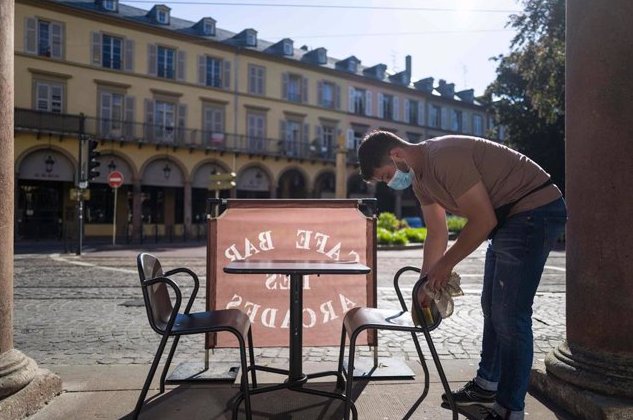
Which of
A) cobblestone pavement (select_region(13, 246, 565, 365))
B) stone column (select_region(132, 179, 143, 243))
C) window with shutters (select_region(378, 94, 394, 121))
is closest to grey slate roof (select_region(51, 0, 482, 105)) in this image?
window with shutters (select_region(378, 94, 394, 121))

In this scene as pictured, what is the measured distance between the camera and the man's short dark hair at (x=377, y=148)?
2.77m

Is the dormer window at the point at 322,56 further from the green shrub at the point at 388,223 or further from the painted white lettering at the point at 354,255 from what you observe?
the painted white lettering at the point at 354,255

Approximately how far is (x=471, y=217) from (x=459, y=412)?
123 cm

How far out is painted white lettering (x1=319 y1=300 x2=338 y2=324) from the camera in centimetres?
406

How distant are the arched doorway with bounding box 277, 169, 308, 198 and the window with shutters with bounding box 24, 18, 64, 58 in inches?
629

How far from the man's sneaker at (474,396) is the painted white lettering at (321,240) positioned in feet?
4.38

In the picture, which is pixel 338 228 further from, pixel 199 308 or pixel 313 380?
pixel 199 308

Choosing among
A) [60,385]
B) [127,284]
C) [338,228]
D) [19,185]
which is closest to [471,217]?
[338,228]

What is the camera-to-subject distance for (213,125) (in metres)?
34.2

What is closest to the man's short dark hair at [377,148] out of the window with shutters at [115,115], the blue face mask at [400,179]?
the blue face mask at [400,179]

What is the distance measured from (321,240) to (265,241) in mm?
414

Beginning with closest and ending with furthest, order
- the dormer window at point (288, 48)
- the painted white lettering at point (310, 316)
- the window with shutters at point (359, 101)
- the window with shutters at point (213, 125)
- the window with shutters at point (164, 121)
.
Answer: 1. the painted white lettering at point (310, 316)
2. the window with shutters at point (164, 121)
3. the window with shutters at point (213, 125)
4. the dormer window at point (288, 48)
5. the window with shutters at point (359, 101)

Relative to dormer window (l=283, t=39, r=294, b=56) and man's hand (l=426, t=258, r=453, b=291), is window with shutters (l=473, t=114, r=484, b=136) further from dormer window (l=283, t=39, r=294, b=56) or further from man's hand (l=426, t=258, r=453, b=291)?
man's hand (l=426, t=258, r=453, b=291)

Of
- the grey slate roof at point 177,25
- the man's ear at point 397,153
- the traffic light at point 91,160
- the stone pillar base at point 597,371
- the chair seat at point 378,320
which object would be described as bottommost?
the stone pillar base at point 597,371
